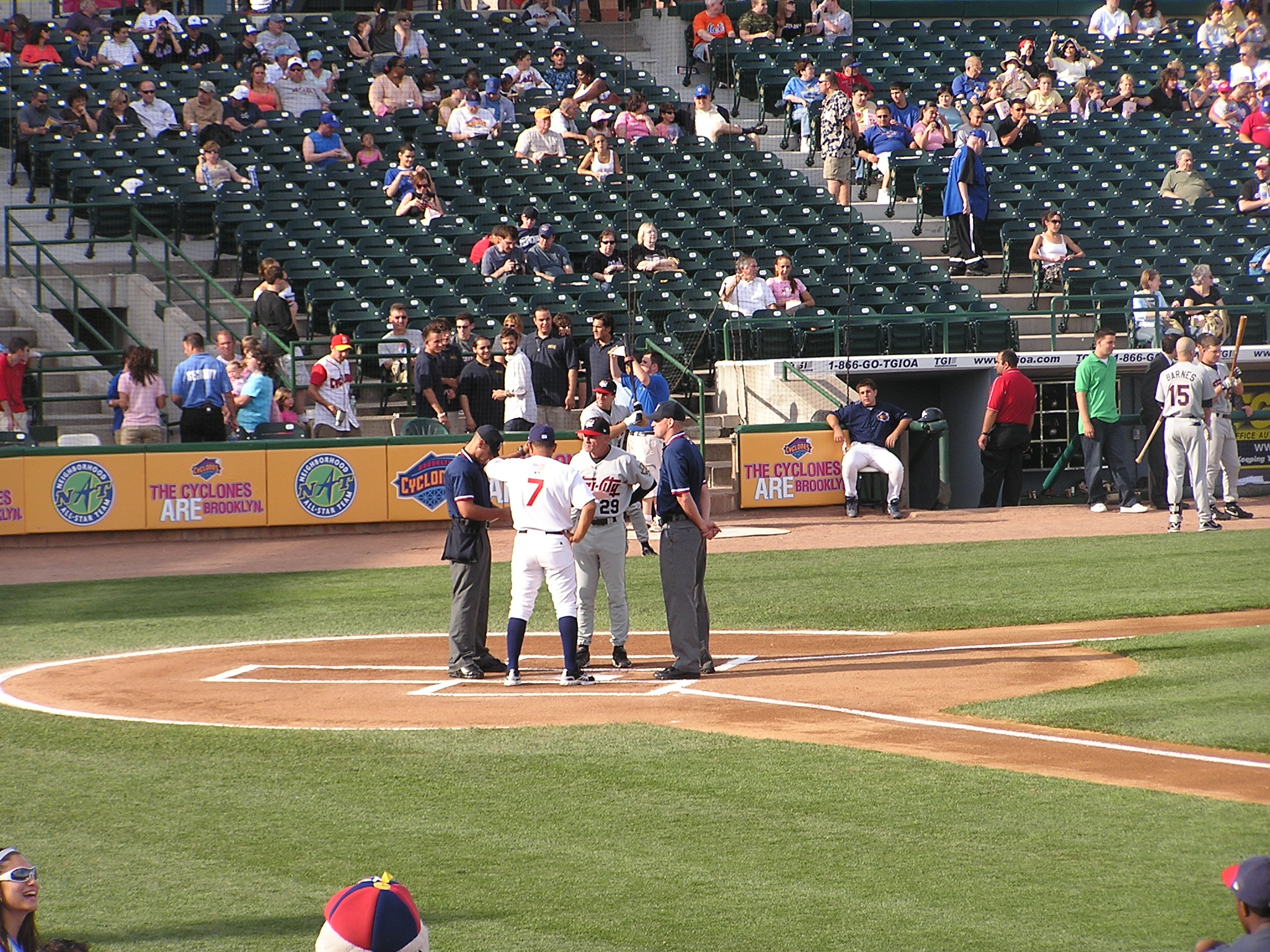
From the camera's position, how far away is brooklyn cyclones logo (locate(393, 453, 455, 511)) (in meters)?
19.7

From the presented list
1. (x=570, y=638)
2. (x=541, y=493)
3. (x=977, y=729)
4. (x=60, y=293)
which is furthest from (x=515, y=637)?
(x=60, y=293)

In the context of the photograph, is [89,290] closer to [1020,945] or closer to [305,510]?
[305,510]

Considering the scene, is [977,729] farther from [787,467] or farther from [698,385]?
[698,385]

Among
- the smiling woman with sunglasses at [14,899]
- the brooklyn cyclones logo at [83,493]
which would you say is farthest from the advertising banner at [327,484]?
the smiling woman with sunglasses at [14,899]

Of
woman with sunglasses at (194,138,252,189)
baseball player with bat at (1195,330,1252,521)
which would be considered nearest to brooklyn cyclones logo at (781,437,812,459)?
baseball player with bat at (1195,330,1252,521)

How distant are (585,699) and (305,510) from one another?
388 inches

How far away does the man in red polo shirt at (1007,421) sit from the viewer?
66.0 feet

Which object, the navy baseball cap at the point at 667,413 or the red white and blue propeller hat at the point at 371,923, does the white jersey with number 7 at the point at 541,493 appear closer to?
the navy baseball cap at the point at 667,413

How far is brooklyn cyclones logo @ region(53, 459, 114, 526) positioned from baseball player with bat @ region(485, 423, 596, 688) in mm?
9685

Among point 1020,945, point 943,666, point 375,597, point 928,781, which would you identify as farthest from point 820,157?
point 1020,945

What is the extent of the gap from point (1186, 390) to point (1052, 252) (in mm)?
9195

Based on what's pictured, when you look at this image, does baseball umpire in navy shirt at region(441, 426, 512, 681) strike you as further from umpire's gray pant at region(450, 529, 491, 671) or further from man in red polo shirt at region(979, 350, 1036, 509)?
man in red polo shirt at region(979, 350, 1036, 509)

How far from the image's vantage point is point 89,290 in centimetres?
2330

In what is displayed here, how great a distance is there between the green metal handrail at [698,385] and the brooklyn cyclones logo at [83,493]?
23.4ft
